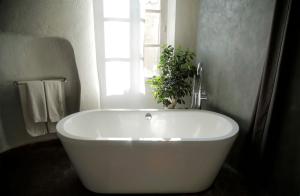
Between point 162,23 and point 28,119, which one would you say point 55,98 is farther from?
point 162,23

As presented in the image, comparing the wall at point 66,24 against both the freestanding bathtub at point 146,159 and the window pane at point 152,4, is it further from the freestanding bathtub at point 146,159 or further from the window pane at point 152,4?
the window pane at point 152,4

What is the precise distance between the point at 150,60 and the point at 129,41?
41 centimetres

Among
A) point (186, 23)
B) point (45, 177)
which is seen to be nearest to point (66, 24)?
point (186, 23)

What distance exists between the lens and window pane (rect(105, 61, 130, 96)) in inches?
88.0

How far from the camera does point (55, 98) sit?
6.81ft

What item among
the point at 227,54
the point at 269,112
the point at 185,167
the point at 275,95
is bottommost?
the point at 185,167

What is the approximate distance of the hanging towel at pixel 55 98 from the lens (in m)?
2.03

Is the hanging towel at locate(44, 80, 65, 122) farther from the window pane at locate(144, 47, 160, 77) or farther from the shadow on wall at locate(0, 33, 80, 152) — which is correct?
the window pane at locate(144, 47, 160, 77)

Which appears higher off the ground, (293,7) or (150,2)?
(150,2)

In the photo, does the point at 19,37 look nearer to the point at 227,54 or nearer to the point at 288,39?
the point at 227,54

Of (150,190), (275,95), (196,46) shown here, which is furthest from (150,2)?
(150,190)

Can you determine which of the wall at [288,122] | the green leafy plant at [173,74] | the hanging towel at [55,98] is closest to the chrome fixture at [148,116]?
the green leafy plant at [173,74]

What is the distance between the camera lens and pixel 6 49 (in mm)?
1895

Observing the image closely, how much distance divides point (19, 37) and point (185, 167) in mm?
1989
